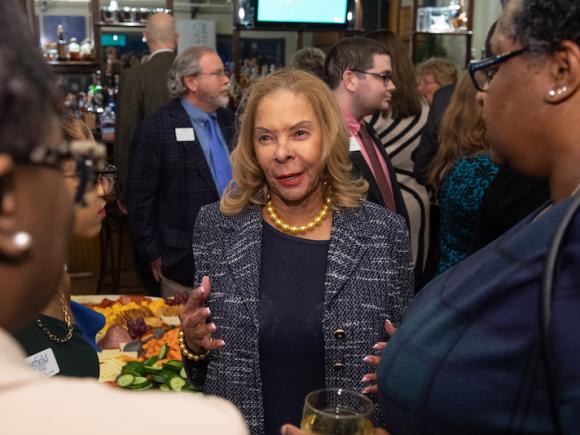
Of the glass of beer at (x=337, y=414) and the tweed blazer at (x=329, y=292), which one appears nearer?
the glass of beer at (x=337, y=414)

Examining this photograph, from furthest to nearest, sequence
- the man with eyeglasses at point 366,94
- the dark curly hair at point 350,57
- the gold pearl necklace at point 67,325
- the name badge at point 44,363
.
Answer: the dark curly hair at point 350,57 < the man with eyeglasses at point 366,94 < the gold pearl necklace at point 67,325 < the name badge at point 44,363

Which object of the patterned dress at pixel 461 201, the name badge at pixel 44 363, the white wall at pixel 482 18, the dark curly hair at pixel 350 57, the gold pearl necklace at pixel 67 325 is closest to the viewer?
the name badge at pixel 44 363

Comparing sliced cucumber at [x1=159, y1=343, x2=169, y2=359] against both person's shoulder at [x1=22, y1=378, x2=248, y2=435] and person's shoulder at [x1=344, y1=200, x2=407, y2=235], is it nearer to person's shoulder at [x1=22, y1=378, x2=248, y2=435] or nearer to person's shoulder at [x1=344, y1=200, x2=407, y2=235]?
person's shoulder at [x1=344, y1=200, x2=407, y2=235]

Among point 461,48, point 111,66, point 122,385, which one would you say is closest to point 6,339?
point 122,385

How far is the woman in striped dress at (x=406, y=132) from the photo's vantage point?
4.32 meters

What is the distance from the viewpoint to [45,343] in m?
1.68

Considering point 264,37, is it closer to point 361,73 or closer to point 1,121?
point 361,73

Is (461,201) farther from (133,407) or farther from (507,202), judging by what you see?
(133,407)

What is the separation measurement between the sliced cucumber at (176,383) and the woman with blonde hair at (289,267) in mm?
600

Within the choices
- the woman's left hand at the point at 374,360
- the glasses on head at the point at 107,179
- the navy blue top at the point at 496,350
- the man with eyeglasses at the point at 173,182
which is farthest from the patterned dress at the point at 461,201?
the navy blue top at the point at 496,350

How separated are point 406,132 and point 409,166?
0.67ft

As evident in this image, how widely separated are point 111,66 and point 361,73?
409 cm

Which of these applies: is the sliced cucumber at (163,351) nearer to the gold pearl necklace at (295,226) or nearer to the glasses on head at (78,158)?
the gold pearl necklace at (295,226)

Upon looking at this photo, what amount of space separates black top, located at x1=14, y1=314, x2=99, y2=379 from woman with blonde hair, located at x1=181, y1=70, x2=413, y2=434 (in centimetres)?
24
